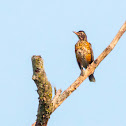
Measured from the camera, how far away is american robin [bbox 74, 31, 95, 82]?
10984 millimetres

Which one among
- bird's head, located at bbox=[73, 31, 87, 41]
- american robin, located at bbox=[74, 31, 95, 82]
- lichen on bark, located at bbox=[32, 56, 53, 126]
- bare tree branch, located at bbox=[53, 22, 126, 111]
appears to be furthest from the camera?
bird's head, located at bbox=[73, 31, 87, 41]

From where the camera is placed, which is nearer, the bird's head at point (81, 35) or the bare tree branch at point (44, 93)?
the bare tree branch at point (44, 93)

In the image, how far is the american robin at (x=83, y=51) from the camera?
11.0 metres

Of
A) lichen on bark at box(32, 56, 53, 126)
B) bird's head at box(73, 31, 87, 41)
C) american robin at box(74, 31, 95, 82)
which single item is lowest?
lichen on bark at box(32, 56, 53, 126)

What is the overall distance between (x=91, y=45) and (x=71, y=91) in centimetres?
502

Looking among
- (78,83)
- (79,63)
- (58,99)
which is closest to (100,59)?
(78,83)

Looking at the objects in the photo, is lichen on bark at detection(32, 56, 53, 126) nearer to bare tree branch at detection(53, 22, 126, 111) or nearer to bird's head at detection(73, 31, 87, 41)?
bare tree branch at detection(53, 22, 126, 111)

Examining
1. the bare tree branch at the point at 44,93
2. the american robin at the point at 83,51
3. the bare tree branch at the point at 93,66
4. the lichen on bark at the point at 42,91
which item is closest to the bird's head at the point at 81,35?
the american robin at the point at 83,51

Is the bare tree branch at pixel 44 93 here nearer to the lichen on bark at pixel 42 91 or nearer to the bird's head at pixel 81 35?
the lichen on bark at pixel 42 91

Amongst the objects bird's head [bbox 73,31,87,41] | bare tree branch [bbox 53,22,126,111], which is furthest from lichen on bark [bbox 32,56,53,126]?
bird's head [bbox 73,31,87,41]

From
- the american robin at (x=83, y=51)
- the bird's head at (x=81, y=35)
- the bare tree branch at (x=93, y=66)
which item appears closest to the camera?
the bare tree branch at (x=93, y=66)

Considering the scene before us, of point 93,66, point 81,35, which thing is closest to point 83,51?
point 81,35

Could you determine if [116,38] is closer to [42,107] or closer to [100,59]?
[100,59]

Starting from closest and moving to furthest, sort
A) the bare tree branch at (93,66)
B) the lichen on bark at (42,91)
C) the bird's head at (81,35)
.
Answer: the lichen on bark at (42,91) < the bare tree branch at (93,66) < the bird's head at (81,35)
